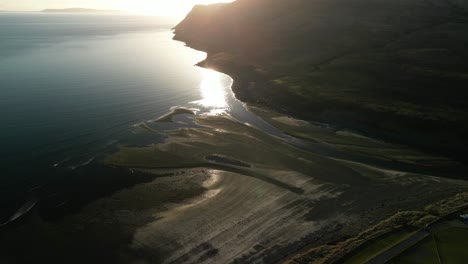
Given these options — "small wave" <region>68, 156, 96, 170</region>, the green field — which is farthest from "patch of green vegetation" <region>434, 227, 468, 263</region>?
"small wave" <region>68, 156, 96, 170</region>

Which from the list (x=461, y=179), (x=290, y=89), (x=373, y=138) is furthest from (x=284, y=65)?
(x=461, y=179)

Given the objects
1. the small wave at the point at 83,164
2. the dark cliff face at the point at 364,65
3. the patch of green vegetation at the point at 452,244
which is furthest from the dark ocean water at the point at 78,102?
the patch of green vegetation at the point at 452,244

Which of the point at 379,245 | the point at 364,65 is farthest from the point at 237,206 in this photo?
the point at 364,65

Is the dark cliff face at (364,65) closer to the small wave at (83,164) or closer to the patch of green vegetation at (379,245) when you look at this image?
the patch of green vegetation at (379,245)

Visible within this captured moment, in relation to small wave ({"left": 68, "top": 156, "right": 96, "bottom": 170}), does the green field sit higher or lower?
lower

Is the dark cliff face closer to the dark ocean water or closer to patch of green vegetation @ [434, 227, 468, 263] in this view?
the dark ocean water

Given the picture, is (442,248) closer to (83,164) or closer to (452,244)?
(452,244)
